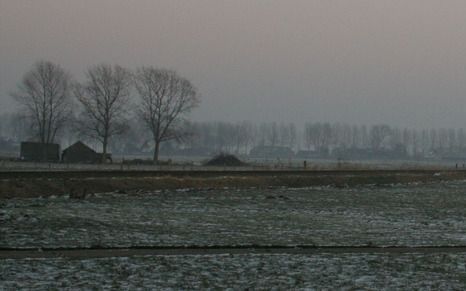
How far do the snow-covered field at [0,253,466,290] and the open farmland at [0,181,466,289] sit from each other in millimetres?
24

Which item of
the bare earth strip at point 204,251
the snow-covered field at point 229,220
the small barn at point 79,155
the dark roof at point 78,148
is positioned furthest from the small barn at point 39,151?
the bare earth strip at point 204,251

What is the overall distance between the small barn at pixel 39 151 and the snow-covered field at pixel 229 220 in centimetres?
5442

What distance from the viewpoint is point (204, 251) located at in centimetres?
1889

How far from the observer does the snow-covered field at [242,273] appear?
13953mm

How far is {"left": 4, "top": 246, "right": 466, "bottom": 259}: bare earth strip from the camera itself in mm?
17547

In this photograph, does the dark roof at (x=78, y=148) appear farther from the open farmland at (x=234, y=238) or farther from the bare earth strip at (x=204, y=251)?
the bare earth strip at (x=204, y=251)

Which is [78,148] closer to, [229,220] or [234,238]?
[229,220]

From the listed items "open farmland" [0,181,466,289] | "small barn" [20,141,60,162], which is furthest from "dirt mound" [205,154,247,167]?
"open farmland" [0,181,466,289]

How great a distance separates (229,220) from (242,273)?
41.3 feet

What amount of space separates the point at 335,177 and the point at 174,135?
49.0 metres

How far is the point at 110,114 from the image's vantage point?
101312 millimetres

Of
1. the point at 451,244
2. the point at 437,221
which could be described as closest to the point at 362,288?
the point at 451,244

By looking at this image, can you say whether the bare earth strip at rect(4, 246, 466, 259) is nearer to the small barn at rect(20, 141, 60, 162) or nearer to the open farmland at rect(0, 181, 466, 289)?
the open farmland at rect(0, 181, 466, 289)

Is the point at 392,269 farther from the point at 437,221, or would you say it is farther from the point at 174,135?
the point at 174,135
